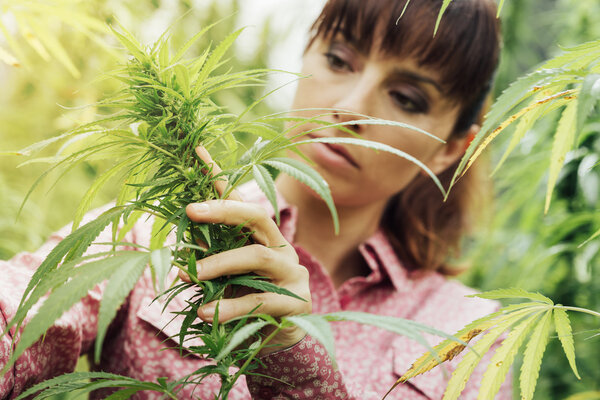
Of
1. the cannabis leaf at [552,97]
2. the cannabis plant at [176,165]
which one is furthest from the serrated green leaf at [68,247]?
the cannabis leaf at [552,97]

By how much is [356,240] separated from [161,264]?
31.3 inches

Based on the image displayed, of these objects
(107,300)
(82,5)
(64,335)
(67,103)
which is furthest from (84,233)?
(67,103)

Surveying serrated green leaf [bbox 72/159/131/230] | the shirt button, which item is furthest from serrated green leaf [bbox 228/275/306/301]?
the shirt button

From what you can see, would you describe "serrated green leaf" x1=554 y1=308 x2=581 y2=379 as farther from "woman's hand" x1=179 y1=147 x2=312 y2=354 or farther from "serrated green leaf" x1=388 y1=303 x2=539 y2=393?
"woman's hand" x1=179 y1=147 x2=312 y2=354

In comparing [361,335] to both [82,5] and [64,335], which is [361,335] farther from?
[82,5]

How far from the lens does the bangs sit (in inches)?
29.6

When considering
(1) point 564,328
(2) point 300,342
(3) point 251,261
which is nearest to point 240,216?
(3) point 251,261

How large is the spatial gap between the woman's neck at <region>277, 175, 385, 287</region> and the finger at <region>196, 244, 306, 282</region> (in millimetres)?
522

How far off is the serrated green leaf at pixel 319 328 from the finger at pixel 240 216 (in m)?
0.09

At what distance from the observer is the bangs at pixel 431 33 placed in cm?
75

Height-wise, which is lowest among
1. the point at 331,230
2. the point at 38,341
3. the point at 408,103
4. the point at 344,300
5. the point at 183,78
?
the point at 344,300

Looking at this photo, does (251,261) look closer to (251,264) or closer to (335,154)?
(251,264)

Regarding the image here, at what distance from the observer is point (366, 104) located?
0.73 m

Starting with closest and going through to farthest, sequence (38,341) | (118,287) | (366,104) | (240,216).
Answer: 1. (118,287)
2. (240,216)
3. (38,341)
4. (366,104)
